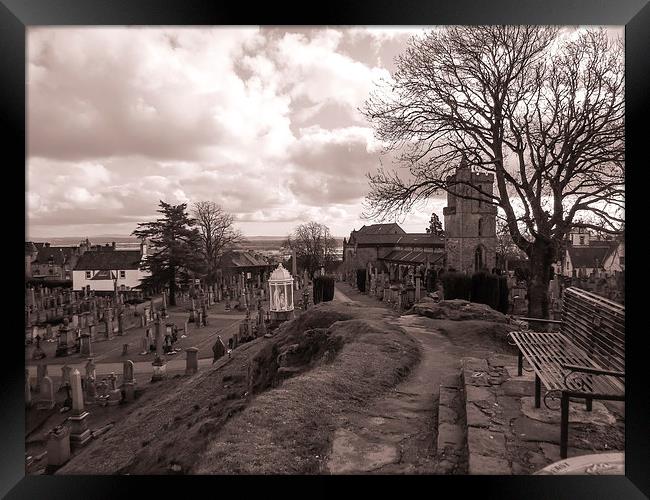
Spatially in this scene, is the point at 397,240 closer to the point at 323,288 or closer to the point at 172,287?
the point at 323,288

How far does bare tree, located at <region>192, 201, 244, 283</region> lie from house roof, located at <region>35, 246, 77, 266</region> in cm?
176

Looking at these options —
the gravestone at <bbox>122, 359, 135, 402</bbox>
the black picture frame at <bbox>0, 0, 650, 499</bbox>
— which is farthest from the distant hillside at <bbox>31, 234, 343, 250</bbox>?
the gravestone at <bbox>122, 359, 135, 402</bbox>

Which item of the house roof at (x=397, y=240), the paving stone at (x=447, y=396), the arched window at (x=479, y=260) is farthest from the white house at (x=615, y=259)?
the house roof at (x=397, y=240)

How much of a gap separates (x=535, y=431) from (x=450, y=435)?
2.00ft

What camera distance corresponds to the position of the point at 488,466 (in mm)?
2432

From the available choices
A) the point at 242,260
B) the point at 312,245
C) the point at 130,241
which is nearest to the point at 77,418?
the point at 130,241

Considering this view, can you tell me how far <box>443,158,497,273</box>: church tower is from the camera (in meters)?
7.04

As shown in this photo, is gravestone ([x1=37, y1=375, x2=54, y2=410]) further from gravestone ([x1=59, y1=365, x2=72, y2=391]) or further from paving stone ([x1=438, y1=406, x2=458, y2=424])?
paving stone ([x1=438, y1=406, x2=458, y2=424])

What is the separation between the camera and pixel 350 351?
475cm

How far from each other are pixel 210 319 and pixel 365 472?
5947 mm
